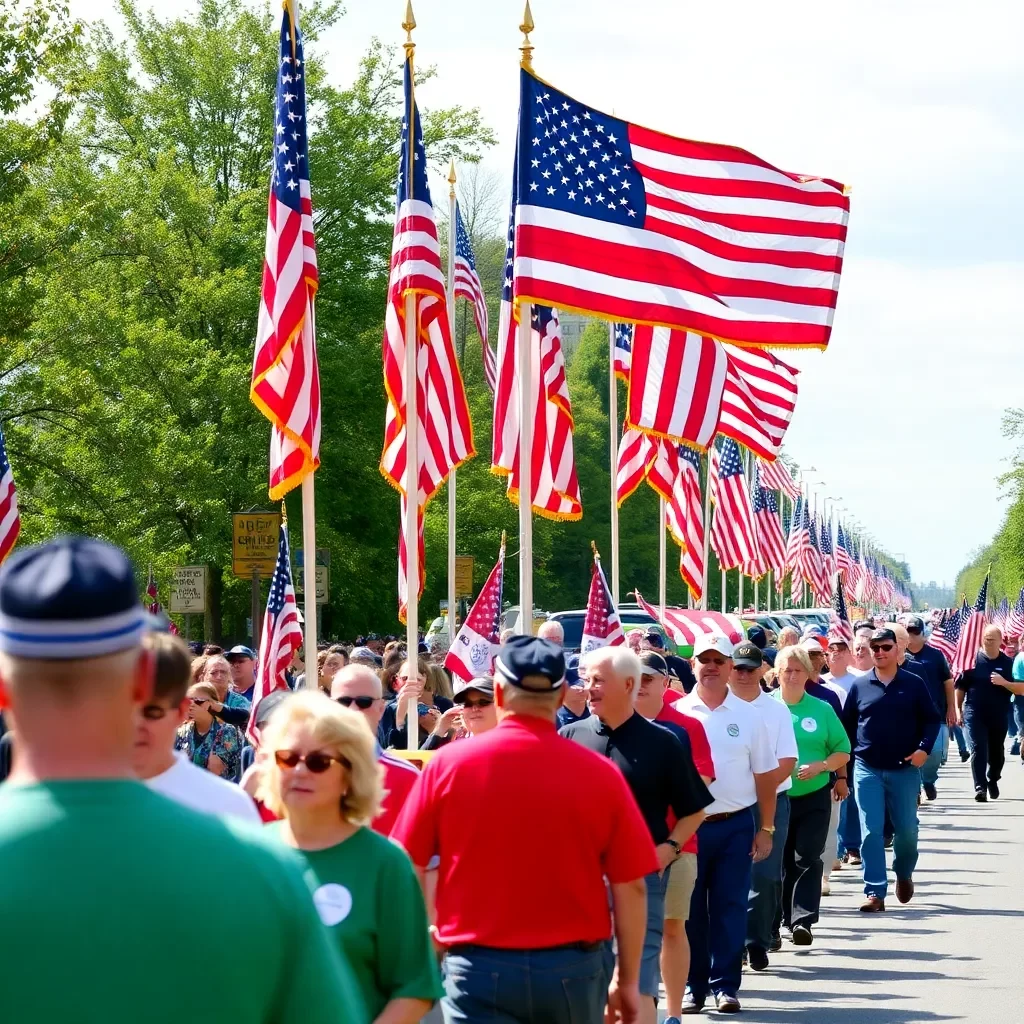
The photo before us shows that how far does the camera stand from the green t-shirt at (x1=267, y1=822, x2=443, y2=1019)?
475 centimetres

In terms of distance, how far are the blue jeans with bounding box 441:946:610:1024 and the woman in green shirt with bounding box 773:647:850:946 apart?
7.33 metres

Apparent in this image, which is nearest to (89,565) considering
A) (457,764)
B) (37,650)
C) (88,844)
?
(37,650)

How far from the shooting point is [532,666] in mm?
6375

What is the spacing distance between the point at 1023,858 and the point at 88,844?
54.9ft

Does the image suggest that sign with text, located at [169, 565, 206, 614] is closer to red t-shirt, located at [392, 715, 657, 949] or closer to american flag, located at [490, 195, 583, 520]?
american flag, located at [490, 195, 583, 520]

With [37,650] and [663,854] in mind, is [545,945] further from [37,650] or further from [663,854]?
[37,650]

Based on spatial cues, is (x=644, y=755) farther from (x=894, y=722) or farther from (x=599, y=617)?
(x=599, y=617)

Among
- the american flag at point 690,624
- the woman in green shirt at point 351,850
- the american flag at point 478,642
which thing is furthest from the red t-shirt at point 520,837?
the american flag at point 690,624

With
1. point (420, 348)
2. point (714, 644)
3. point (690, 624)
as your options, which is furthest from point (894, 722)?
point (690, 624)

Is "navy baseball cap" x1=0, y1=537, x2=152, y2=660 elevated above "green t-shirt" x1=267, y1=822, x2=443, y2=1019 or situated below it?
above

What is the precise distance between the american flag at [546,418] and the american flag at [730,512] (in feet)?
52.3

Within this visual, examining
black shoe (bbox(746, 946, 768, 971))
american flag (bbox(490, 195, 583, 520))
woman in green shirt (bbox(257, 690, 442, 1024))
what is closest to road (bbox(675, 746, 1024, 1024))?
black shoe (bbox(746, 946, 768, 971))

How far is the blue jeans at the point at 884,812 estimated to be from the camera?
14711mm

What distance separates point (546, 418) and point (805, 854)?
528 centimetres
